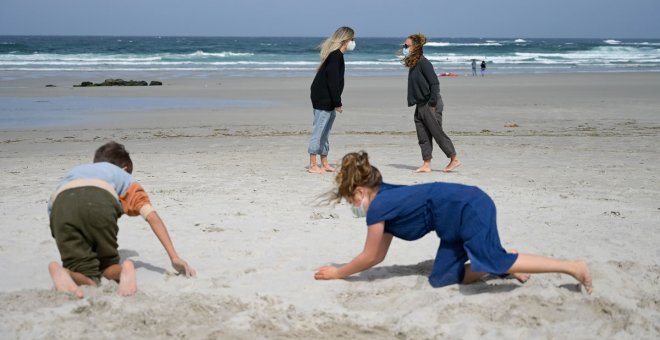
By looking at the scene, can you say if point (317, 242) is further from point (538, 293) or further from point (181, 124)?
point (181, 124)

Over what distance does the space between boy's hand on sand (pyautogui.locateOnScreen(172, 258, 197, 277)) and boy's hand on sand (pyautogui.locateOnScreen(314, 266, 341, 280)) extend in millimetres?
803

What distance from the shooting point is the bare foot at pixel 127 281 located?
443 cm

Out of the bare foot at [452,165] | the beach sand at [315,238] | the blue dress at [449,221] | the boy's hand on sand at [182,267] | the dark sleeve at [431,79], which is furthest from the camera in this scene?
the bare foot at [452,165]

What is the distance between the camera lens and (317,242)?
5730 mm

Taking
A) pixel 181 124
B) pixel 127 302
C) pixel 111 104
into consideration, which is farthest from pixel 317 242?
pixel 111 104

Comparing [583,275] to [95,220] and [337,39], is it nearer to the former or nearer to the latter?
[95,220]

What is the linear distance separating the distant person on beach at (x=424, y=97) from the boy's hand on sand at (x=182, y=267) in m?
4.77

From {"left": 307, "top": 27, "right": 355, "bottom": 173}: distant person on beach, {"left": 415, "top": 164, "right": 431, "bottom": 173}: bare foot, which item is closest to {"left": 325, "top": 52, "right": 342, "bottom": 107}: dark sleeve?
{"left": 307, "top": 27, "right": 355, "bottom": 173}: distant person on beach

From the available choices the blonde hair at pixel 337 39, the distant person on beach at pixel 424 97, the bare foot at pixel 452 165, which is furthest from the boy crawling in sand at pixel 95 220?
the bare foot at pixel 452 165

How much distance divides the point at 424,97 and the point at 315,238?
12.1 ft

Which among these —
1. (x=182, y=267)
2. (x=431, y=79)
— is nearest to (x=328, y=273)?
(x=182, y=267)

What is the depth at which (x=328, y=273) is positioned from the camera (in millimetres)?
4746

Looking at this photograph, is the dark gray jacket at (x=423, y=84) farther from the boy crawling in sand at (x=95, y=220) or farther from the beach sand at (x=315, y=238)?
the boy crawling in sand at (x=95, y=220)

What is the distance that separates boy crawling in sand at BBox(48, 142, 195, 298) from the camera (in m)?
4.36
